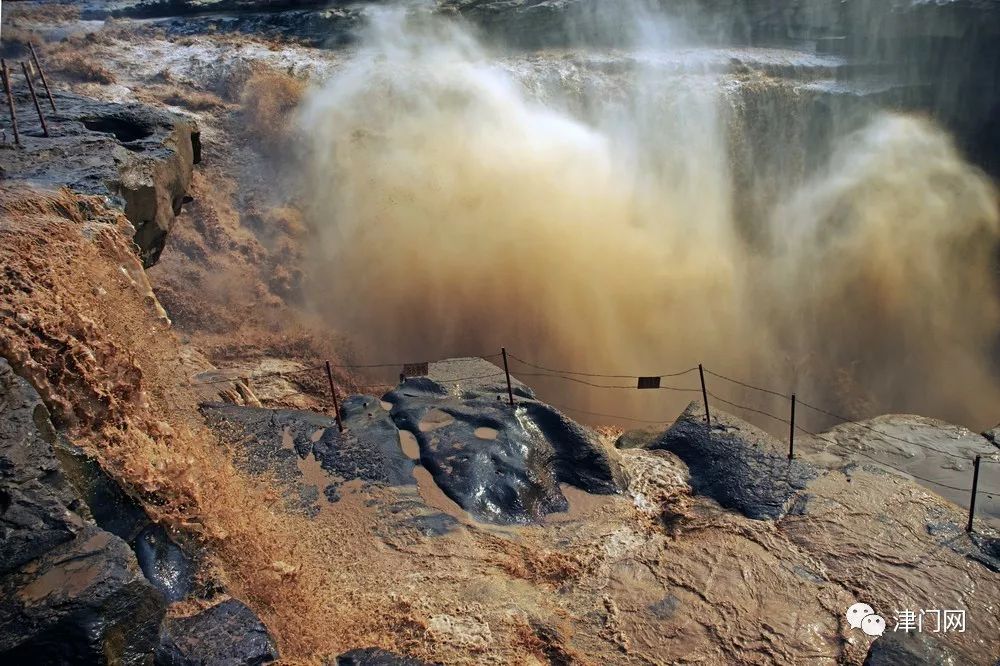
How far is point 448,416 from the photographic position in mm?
9719

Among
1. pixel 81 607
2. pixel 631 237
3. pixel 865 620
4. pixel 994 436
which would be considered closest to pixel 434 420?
pixel 81 607

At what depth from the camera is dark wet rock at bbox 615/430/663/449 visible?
10523mm

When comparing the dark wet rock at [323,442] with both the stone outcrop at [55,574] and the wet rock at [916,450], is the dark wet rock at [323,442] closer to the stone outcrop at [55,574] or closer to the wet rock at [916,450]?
the stone outcrop at [55,574]

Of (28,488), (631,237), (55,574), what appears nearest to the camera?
(55,574)

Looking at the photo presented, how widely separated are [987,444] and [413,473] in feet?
30.0

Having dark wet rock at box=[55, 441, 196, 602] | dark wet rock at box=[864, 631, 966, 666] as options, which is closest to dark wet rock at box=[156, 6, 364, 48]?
dark wet rock at box=[55, 441, 196, 602]

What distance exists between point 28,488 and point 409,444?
4817 mm

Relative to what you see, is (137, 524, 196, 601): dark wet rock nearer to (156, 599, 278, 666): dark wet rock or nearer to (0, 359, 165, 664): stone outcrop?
(156, 599, 278, 666): dark wet rock

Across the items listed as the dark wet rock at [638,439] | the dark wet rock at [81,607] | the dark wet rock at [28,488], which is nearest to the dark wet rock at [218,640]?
the dark wet rock at [81,607]

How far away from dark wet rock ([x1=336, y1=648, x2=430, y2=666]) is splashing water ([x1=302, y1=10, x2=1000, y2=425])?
8271 mm

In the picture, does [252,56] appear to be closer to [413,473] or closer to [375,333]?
[375,333]

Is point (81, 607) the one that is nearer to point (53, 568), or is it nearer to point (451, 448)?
point (53, 568)

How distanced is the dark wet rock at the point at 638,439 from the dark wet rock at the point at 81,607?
707 cm

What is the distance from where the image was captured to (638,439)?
10.9 metres
